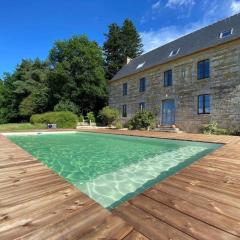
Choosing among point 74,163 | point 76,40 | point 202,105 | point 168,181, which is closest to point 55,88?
point 76,40

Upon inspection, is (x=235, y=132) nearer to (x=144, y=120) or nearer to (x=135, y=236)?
(x=144, y=120)

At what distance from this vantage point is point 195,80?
537 inches

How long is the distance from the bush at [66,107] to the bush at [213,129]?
15056 mm

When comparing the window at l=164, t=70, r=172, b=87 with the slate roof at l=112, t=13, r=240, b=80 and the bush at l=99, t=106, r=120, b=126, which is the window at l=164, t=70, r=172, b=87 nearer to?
the slate roof at l=112, t=13, r=240, b=80

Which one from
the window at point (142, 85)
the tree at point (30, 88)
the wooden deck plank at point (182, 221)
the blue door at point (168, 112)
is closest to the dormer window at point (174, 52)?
the window at point (142, 85)

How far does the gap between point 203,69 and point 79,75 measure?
14697 mm

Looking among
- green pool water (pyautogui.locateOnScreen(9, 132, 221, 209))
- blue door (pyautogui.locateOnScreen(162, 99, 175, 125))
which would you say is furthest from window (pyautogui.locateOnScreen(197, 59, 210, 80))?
green pool water (pyautogui.locateOnScreen(9, 132, 221, 209))

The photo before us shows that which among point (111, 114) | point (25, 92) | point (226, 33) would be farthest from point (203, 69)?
point (25, 92)

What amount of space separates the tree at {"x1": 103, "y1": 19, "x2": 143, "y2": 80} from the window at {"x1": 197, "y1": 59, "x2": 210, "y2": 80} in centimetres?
1971

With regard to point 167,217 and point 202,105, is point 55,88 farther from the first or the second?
point 167,217

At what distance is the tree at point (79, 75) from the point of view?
2367 centimetres

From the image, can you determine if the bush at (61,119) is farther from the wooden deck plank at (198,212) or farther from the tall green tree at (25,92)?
the wooden deck plank at (198,212)

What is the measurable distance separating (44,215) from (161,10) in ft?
78.1

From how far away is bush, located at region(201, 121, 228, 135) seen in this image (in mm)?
11769
